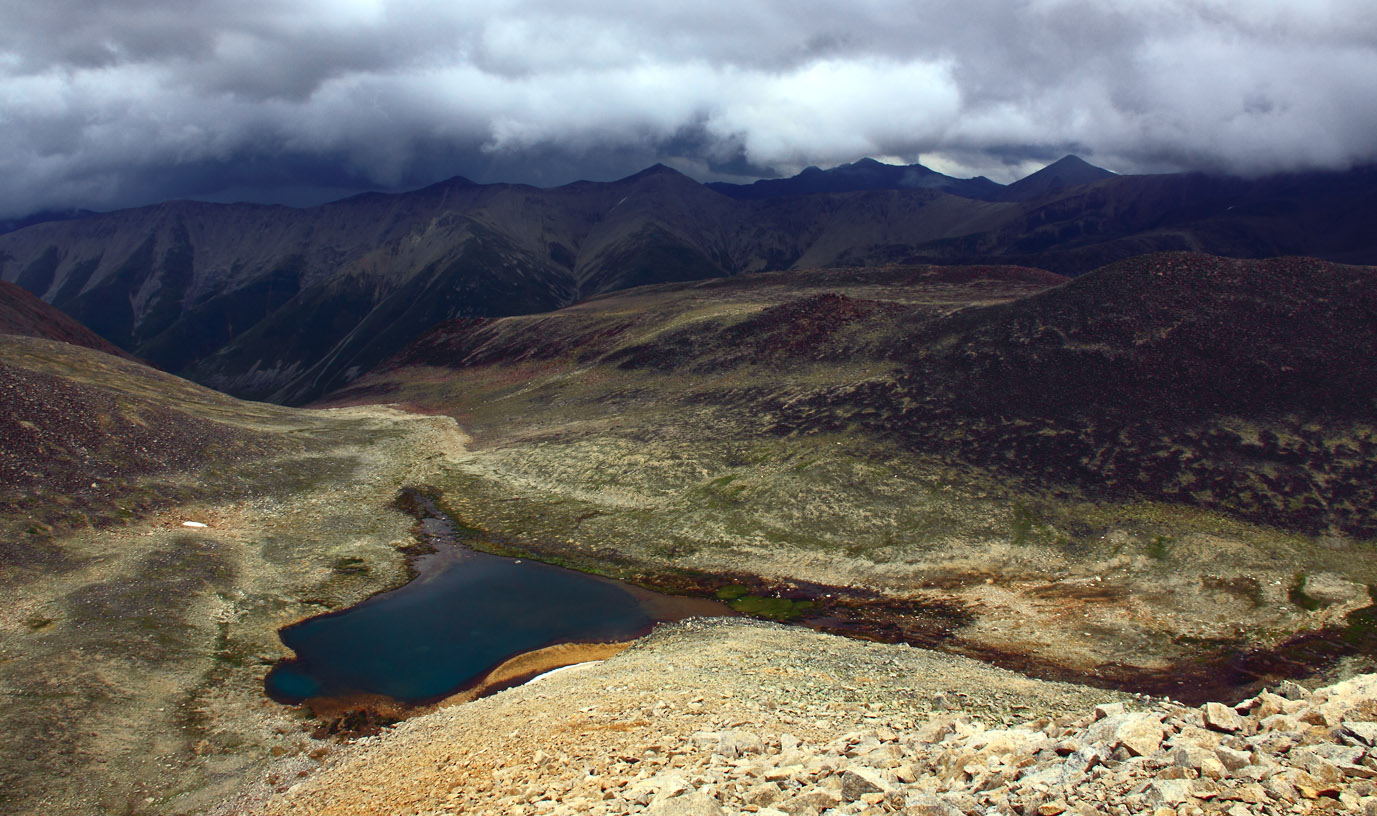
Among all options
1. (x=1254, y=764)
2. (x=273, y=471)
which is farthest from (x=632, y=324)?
(x=1254, y=764)

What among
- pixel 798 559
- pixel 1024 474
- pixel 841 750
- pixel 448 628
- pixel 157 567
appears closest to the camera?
pixel 841 750

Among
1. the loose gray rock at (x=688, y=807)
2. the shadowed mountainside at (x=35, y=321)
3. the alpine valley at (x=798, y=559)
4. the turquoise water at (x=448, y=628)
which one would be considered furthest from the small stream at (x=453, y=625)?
the shadowed mountainside at (x=35, y=321)

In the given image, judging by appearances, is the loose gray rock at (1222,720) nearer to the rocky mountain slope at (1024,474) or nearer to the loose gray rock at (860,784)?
the loose gray rock at (860,784)

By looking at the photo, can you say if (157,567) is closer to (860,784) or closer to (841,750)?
(841,750)

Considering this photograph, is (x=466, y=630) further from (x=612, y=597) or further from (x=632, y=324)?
(x=632, y=324)

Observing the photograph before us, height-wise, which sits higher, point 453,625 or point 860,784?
point 860,784

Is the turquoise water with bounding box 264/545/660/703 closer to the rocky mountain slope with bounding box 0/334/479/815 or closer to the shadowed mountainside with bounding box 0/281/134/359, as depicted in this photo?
the rocky mountain slope with bounding box 0/334/479/815

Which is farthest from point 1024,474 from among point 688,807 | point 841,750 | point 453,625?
point 688,807

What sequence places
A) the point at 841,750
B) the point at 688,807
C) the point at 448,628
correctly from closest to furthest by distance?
the point at 688,807, the point at 841,750, the point at 448,628
